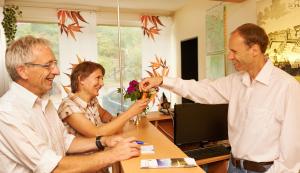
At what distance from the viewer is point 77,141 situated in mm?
1575

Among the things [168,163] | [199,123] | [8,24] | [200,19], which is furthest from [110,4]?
[168,163]

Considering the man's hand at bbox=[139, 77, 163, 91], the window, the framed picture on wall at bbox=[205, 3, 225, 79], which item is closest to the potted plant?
the window

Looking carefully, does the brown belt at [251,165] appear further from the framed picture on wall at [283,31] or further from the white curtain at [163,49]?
the white curtain at [163,49]

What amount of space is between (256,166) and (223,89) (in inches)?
20.1

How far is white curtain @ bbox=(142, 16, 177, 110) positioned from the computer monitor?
2291 millimetres

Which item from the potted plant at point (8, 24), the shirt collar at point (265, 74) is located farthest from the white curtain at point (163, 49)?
the shirt collar at point (265, 74)

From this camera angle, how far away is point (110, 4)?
4.54m

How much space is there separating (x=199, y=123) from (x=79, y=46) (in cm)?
280

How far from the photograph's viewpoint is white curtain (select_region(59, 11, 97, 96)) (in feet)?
14.4

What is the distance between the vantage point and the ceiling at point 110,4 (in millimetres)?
4238

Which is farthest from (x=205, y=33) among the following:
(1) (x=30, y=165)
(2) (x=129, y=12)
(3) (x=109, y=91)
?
(1) (x=30, y=165)

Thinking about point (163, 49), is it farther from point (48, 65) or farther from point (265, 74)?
point (48, 65)

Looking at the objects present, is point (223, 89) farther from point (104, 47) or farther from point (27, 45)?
point (104, 47)

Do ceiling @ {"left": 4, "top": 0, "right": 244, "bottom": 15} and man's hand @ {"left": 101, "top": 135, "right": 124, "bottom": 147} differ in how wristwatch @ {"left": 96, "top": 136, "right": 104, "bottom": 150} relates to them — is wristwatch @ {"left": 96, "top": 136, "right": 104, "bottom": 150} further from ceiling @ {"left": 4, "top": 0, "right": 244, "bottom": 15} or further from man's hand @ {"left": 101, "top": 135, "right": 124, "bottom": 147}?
ceiling @ {"left": 4, "top": 0, "right": 244, "bottom": 15}
